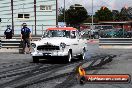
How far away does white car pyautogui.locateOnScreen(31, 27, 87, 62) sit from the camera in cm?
1725

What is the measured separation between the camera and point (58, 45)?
17156mm

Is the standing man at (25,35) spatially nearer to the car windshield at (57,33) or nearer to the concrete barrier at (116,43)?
the car windshield at (57,33)

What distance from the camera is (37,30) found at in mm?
45562

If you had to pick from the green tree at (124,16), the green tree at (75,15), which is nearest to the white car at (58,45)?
the green tree at (75,15)

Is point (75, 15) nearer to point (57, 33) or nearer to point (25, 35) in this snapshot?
point (25, 35)

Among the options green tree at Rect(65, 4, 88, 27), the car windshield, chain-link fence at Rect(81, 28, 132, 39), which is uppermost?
green tree at Rect(65, 4, 88, 27)

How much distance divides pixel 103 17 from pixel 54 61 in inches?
4481

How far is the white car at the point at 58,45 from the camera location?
1725cm

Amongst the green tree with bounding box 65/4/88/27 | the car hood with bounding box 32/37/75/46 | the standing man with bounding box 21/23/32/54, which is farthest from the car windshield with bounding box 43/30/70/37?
the green tree with bounding box 65/4/88/27

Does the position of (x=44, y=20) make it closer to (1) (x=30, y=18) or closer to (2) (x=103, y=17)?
(1) (x=30, y=18)

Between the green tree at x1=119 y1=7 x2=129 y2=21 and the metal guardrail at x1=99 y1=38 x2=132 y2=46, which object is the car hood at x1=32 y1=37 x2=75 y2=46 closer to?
the metal guardrail at x1=99 y1=38 x2=132 y2=46

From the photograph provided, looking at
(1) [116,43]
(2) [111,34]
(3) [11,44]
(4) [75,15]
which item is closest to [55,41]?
(3) [11,44]

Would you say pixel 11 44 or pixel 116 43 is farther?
pixel 116 43

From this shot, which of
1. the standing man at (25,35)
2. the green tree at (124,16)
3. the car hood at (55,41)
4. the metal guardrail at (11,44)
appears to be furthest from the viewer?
the green tree at (124,16)
